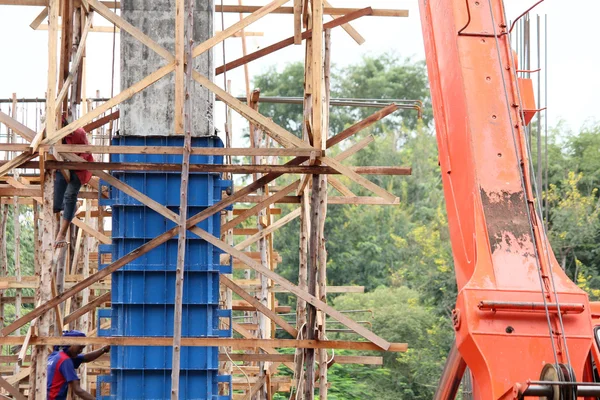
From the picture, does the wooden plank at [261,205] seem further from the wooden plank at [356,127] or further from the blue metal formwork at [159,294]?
the wooden plank at [356,127]

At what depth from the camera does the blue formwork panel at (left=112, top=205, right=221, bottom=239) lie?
10.7 m

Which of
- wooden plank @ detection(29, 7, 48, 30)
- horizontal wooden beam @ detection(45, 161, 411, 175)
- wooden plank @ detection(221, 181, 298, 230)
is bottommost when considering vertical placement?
wooden plank @ detection(221, 181, 298, 230)

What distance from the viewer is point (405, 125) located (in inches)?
2073

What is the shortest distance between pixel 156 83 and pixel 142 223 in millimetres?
1557

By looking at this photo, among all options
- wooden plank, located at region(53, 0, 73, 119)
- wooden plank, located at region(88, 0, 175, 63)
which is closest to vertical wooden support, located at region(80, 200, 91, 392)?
wooden plank, located at region(53, 0, 73, 119)

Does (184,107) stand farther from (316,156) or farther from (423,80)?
(423,80)

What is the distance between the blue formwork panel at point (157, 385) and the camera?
34.4 feet

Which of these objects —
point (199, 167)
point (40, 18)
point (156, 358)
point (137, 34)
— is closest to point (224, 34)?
point (137, 34)

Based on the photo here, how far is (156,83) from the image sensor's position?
1103 centimetres

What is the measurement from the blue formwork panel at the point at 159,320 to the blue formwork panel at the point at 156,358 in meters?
0.16

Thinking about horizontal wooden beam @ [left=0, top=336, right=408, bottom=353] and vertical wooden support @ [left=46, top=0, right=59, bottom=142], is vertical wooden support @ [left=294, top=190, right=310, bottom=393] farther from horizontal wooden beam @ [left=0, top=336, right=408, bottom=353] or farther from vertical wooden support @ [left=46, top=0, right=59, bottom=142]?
vertical wooden support @ [left=46, top=0, right=59, bottom=142]

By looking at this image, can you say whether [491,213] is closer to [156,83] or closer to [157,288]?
[157,288]

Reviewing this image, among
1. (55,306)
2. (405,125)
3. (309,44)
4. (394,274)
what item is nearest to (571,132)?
(394,274)

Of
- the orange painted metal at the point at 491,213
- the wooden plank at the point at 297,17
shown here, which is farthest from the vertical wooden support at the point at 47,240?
the orange painted metal at the point at 491,213
